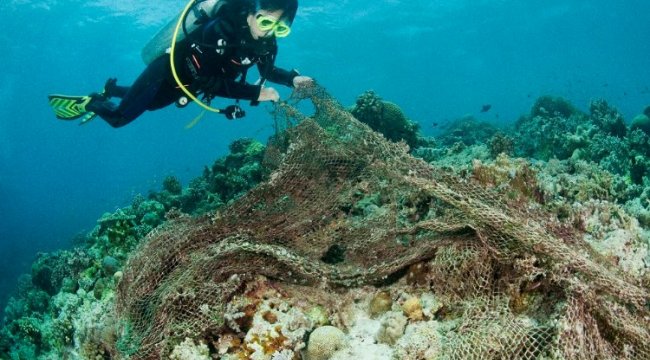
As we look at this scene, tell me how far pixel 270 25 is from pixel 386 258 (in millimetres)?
4089

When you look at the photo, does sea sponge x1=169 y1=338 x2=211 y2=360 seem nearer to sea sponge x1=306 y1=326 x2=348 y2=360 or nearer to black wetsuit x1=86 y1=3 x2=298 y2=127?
sea sponge x1=306 y1=326 x2=348 y2=360

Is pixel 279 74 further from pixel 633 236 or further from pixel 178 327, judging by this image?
pixel 633 236

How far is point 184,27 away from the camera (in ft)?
21.6

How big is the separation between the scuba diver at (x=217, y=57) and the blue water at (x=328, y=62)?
70.6 inches

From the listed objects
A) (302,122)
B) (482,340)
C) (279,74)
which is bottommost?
(482,340)

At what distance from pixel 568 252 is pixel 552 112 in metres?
17.7

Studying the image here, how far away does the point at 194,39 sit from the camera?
6363 mm

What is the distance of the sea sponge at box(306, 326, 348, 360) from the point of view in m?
3.24

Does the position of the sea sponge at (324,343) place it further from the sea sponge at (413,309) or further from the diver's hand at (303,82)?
the diver's hand at (303,82)

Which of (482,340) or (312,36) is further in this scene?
(312,36)

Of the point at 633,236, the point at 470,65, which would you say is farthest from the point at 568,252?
the point at 470,65

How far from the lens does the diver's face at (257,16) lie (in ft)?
19.4

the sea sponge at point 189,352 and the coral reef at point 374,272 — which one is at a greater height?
the coral reef at point 374,272

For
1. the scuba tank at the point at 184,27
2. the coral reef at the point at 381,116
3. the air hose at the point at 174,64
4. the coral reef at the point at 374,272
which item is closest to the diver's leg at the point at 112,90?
the scuba tank at the point at 184,27
